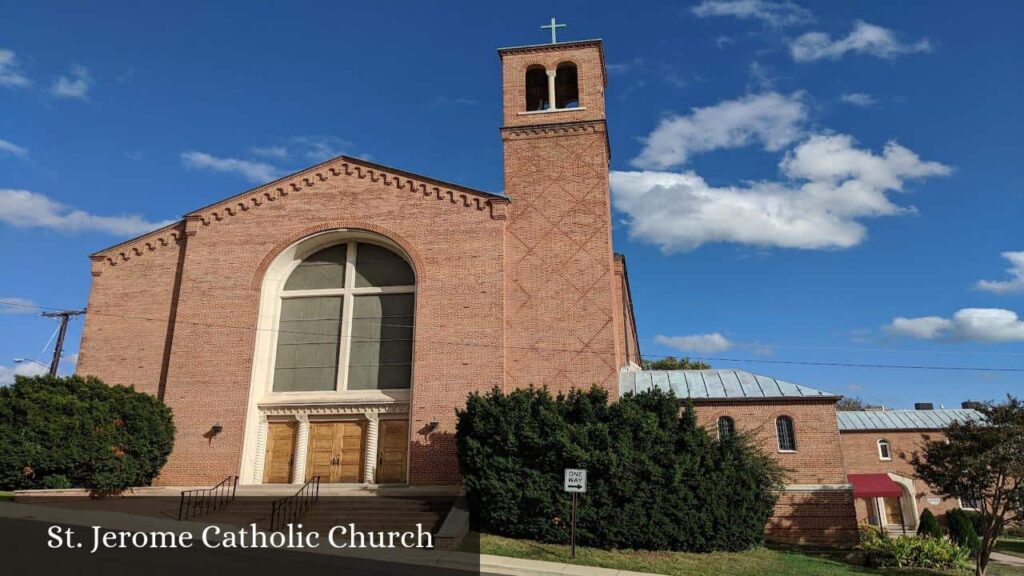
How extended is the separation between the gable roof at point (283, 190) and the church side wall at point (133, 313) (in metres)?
0.05

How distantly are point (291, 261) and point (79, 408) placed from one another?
7935mm

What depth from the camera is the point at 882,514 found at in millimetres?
38312

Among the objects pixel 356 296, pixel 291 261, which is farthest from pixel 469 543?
pixel 291 261

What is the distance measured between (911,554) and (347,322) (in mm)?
18526

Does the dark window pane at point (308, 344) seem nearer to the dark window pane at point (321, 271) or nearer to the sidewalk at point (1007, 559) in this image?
the dark window pane at point (321, 271)

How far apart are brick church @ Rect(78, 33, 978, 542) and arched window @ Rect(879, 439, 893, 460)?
858 inches

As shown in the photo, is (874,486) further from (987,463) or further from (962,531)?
(987,463)

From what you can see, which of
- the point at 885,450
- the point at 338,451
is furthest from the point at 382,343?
the point at 885,450

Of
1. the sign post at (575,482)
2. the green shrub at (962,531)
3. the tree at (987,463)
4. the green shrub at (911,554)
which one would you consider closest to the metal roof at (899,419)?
the green shrub at (962,531)

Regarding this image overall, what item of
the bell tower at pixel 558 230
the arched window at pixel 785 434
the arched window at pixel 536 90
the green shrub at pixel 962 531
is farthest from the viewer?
the green shrub at pixel 962 531

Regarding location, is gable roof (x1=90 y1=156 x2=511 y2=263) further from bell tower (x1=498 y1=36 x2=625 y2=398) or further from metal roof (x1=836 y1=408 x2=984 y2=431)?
metal roof (x1=836 y1=408 x2=984 y2=431)

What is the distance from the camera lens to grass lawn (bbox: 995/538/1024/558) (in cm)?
3115

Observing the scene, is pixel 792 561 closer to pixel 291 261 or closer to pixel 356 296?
pixel 356 296

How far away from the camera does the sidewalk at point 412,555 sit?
42.2 ft
